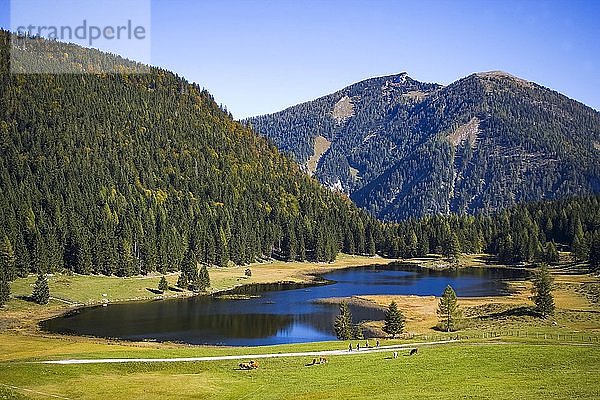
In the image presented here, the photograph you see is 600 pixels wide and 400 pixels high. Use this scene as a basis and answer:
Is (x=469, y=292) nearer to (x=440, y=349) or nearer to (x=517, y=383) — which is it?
(x=440, y=349)

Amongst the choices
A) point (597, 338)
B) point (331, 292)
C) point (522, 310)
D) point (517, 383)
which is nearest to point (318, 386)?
point (517, 383)

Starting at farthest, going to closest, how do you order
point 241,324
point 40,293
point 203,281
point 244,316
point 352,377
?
point 203,281 < point 40,293 < point 244,316 < point 241,324 < point 352,377

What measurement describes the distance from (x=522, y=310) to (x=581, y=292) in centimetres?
4289

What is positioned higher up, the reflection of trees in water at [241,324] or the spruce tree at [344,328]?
the spruce tree at [344,328]

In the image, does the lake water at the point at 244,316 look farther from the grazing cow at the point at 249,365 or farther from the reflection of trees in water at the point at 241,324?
the grazing cow at the point at 249,365

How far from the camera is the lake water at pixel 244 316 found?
103062 millimetres

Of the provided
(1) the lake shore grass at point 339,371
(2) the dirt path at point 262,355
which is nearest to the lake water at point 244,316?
(1) the lake shore grass at point 339,371

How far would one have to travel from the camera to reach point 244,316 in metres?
122

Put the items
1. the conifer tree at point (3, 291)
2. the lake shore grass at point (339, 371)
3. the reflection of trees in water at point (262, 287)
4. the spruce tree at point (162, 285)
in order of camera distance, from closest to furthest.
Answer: the lake shore grass at point (339, 371) < the conifer tree at point (3, 291) < the spruce tree at point (162, 285) < the reflection of trees in water at point (262, 287)

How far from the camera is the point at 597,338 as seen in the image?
252 ft

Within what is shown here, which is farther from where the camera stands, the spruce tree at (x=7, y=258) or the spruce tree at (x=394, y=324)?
the spruce tree at (x=7, y=258)

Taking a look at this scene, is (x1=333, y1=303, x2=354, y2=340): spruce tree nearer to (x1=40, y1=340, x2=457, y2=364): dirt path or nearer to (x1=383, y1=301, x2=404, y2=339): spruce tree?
(x1=383, y1=301, x2=404, y2=339): spruce tree

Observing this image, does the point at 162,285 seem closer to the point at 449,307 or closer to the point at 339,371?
the point at 449,307

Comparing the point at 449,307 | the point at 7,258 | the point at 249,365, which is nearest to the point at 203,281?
the point at 7,258
